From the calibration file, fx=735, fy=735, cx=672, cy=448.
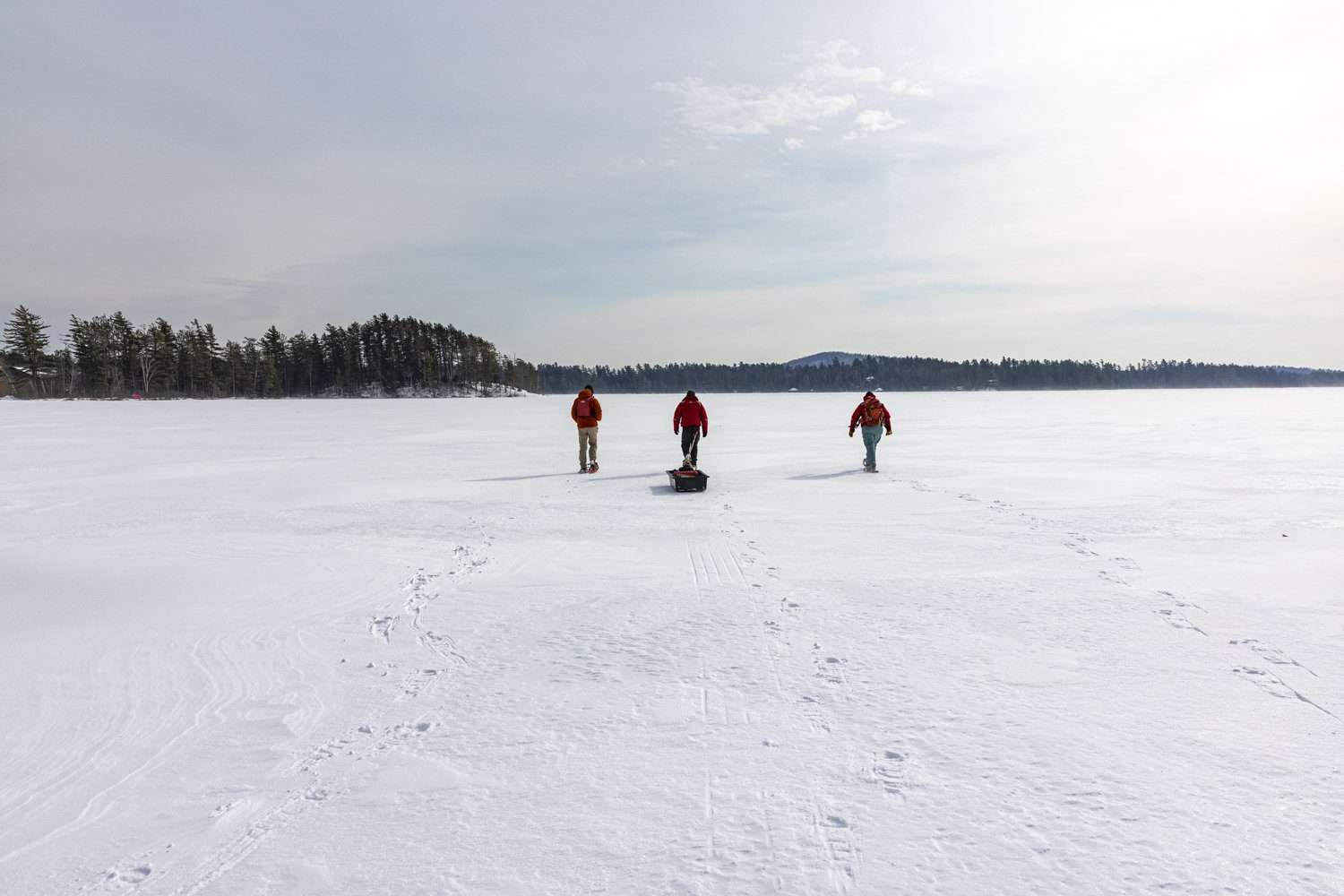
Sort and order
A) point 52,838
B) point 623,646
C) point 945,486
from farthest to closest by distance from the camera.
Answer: point 945,486 < point 623,646 < point 52,838

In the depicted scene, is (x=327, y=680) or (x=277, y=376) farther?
(x=277, y=376)

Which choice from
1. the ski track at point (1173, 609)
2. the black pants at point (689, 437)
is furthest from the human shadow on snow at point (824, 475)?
the ski track at point (1173, 609)

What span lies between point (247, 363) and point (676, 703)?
4199 inches

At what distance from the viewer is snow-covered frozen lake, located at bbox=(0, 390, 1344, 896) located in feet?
8.76

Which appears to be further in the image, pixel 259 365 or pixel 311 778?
pixel 259 365

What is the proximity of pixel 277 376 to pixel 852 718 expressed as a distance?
361 ft

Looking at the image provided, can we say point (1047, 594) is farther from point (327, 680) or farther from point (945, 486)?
point (945, 486)

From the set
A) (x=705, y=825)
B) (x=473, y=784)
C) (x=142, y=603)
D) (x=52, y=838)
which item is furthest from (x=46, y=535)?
(x=705, y=825)

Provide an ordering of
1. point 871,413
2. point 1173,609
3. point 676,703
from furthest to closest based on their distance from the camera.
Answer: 1. point 871,413
2. point 1173,609
3. point 676,703

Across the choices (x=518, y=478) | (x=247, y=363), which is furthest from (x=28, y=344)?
(x=518, y=478)

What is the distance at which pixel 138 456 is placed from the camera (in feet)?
58.5

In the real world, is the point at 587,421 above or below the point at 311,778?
above

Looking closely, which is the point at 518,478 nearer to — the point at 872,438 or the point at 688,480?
the point at 688,480

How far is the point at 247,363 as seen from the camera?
311ft
